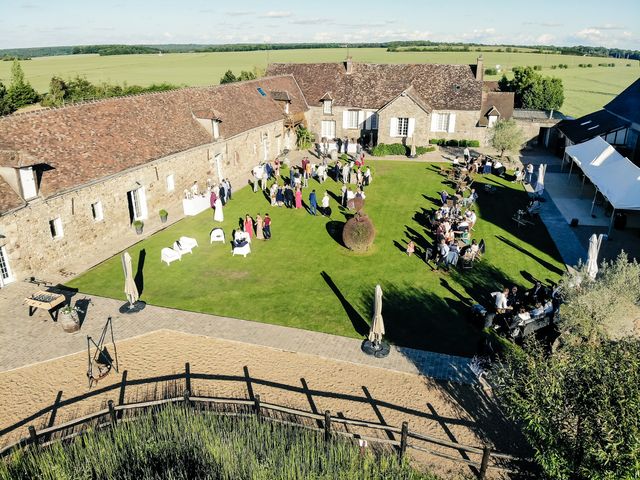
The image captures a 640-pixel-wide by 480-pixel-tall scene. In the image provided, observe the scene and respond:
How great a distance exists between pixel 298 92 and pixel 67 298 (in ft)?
105

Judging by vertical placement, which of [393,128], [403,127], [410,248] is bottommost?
[410,248]

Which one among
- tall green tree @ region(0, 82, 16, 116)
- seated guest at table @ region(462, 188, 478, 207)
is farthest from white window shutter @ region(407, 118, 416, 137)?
tall green tree @ region(0, 82, 16, 116)

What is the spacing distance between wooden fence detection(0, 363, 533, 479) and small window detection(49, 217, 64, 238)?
948cm

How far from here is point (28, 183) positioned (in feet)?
58.4

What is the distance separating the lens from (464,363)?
13.7 meters

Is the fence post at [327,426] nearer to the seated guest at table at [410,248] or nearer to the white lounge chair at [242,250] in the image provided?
the seated guest at table at [410,248]

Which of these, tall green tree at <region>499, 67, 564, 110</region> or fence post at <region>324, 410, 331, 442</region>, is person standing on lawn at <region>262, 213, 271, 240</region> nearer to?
fence post at <region>324, 410, 331, 442</region>

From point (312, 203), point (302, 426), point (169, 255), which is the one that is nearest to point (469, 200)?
point (312, 203)

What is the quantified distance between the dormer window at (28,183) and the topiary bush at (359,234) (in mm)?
12428

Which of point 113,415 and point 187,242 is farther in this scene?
point 187,242

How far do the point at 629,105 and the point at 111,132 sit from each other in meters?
33.2

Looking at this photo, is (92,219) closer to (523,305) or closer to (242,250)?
(242,250)

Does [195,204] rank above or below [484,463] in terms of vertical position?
above

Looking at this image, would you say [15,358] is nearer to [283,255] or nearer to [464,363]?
[283,255]
